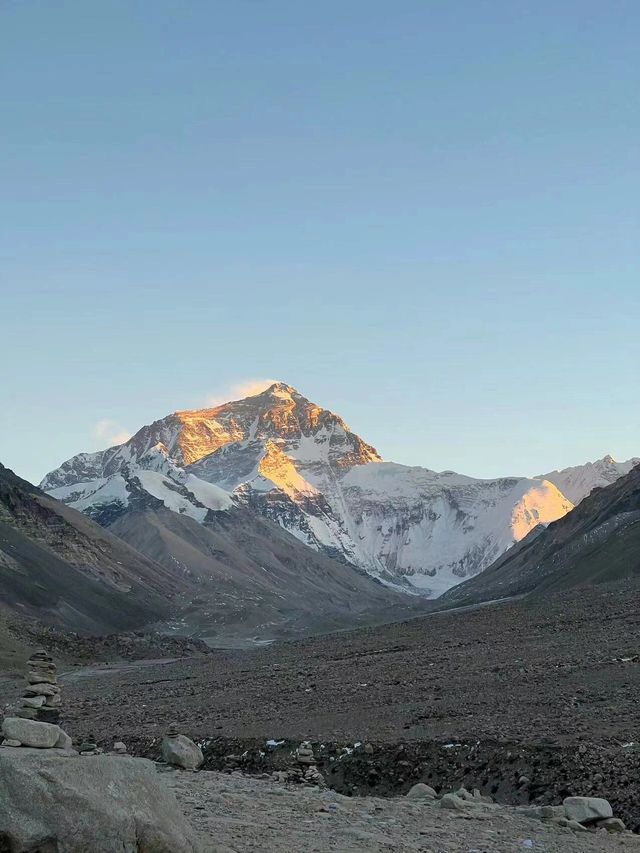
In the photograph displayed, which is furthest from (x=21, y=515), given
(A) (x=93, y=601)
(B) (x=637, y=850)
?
(B) (x=637, y=850)

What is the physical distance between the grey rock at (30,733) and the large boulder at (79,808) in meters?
5.25

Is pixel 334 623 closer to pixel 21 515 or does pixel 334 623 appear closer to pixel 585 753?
pixel 21 515

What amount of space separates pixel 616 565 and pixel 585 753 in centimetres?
7853

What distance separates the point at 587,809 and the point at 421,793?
412 centimetres

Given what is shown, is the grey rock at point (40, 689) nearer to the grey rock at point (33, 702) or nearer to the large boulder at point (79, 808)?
the grey rock at point (33, 702)

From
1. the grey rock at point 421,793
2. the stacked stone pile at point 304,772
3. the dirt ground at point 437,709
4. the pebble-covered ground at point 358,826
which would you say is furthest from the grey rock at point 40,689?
the grey rock at point 421,793

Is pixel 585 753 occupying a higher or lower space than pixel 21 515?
lower

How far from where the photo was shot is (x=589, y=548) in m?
118

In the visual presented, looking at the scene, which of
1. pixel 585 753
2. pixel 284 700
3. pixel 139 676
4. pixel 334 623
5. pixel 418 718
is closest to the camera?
pixel 585 753

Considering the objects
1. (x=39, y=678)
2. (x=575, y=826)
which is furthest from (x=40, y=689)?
(x=575, y=826)

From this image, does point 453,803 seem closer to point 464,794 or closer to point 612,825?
point 464,794

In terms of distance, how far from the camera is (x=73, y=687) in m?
60.0

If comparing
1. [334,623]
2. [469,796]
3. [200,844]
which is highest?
[200,844]

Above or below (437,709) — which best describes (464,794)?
above
